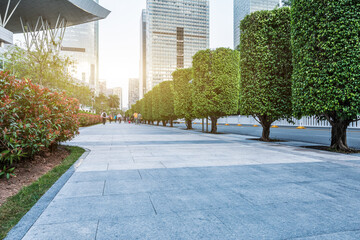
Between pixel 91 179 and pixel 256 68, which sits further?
pixel 256 68

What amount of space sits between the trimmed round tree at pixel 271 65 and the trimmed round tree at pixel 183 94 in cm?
959

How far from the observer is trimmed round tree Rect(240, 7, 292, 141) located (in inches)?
421

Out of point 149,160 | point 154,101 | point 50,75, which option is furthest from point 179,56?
point 149,160

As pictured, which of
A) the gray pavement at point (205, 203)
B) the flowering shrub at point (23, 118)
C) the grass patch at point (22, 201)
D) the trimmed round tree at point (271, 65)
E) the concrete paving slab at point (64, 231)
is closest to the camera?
the concrete paving slab at point (64, 231)

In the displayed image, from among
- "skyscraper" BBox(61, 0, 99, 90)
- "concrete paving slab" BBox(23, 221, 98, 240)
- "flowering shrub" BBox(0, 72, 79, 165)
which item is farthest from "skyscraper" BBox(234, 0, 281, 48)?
"concrete paving slab" BBox(23, 221, 98, 240)

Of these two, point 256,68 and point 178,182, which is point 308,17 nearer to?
point 256,68

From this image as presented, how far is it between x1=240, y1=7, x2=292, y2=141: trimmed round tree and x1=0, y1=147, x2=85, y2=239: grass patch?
8603mm

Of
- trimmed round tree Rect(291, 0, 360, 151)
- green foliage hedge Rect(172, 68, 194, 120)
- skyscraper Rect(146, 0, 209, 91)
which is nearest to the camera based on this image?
trimmed round tree Rect(291, 0, 360, 151)

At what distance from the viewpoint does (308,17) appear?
805 cm

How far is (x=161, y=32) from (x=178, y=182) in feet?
573

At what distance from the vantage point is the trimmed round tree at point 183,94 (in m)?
21.3

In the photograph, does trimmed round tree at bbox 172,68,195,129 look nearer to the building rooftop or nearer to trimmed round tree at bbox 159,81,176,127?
trimmed round tree at bbox 159,81,176,127

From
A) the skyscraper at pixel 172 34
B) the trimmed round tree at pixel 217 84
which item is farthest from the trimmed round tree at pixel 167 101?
the skyscraper at pixel 172 34

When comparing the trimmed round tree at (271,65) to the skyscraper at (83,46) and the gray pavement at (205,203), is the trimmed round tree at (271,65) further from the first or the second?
the skyscraper at (83,46)
